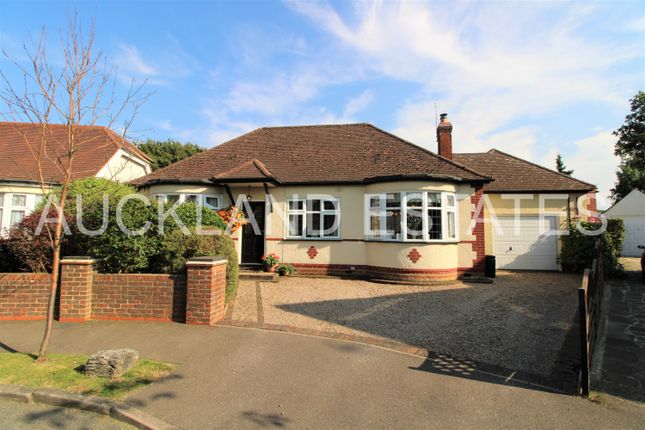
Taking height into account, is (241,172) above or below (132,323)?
above

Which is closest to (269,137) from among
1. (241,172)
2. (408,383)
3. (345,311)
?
(241,172)

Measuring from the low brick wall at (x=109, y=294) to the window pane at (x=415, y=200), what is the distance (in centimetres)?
665

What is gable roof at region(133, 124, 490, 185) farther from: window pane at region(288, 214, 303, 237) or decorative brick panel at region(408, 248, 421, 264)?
decorative brick panel at region(408, 248, 421, 264)

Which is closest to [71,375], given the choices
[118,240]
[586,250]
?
[118,240]

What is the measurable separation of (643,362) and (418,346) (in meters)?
2.94

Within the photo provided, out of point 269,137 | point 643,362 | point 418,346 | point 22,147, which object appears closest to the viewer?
point 643,362

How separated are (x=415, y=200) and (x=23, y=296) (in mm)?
9753

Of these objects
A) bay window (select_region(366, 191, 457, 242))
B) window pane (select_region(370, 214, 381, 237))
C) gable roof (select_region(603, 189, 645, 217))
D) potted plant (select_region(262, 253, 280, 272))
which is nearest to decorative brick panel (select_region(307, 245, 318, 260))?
potted plant (select_region(262, 253, 280, 272))

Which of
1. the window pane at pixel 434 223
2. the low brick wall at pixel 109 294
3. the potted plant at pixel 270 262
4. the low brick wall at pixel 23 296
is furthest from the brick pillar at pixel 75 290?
the window pane at pixel 434 223

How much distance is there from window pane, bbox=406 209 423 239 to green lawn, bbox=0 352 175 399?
26.4 feet

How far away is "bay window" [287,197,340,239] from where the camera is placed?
38.8 ft

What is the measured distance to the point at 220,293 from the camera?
6199 millimetres

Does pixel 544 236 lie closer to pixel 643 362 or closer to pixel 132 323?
pixel 643 362

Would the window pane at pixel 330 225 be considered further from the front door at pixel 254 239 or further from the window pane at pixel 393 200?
the front door at pixel 254 239
